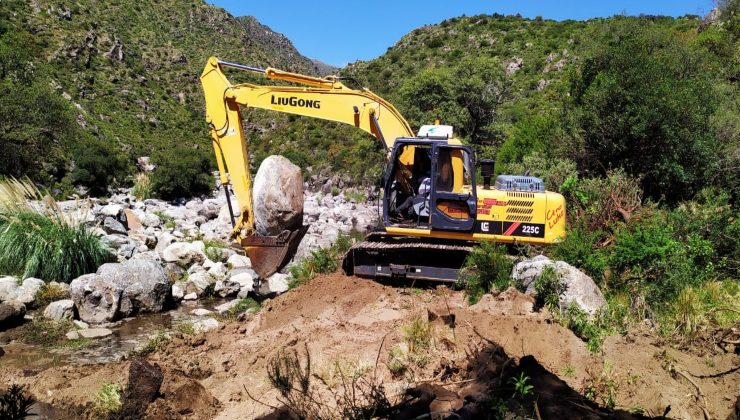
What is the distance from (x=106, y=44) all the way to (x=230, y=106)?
3972 cm

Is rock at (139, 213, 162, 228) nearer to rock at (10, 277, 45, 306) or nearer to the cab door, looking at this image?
rock at (10, 277, 45, 306)

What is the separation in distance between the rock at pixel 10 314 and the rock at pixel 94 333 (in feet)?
3.68

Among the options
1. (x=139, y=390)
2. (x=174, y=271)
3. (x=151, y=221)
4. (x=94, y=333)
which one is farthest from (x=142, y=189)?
(x=139, y=390)

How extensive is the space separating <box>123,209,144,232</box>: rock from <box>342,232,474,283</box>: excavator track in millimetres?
9070

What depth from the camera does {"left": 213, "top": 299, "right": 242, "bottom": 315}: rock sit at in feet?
31.2

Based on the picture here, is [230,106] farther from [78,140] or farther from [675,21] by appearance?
[675,21]

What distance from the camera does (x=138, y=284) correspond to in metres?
9.35

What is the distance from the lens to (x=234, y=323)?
7.63 m

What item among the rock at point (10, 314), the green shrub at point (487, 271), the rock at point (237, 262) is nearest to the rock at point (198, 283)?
the rock at point (237, 262)

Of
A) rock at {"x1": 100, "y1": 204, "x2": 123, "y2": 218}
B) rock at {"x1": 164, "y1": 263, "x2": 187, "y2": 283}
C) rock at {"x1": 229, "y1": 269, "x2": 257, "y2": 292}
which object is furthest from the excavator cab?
rock at {"x1": 100, "y1": 204, "x2": 123, "y2": 218}

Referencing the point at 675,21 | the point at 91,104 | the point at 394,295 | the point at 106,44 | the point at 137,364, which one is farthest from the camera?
the point at 106,44

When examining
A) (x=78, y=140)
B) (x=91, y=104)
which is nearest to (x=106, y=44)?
(x=91, y=104)

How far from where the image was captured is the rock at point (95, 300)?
28.7ft

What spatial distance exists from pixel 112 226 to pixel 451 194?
961 cm
